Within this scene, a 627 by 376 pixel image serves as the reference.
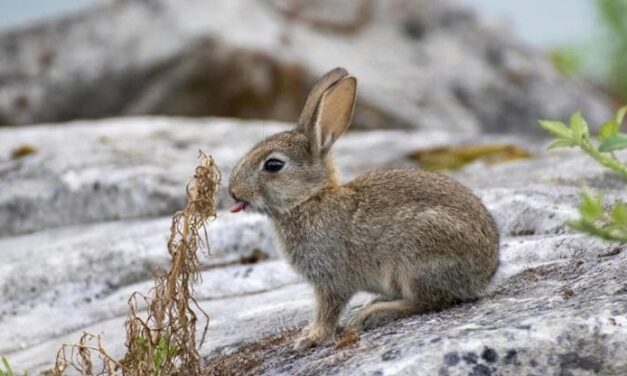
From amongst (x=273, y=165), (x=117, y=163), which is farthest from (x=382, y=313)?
(x=117, y=163)

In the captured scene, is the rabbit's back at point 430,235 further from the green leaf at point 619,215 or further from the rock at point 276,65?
the rock at point 276,65

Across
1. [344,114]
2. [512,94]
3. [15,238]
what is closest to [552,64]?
[512,94]

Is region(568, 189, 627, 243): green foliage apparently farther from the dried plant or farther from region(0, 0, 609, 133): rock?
region(0, 0, 609, 133): rock

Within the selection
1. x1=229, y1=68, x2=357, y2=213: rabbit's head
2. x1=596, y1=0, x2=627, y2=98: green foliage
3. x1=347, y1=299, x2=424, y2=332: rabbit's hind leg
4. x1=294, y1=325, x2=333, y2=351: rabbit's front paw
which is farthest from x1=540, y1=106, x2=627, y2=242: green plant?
x1=596, y1=0, x2=627, y2=98: green foliage

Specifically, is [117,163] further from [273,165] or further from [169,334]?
[169,334]

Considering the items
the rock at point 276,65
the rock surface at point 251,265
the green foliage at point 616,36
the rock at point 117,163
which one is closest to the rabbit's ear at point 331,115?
the rock surface at point 251,265
